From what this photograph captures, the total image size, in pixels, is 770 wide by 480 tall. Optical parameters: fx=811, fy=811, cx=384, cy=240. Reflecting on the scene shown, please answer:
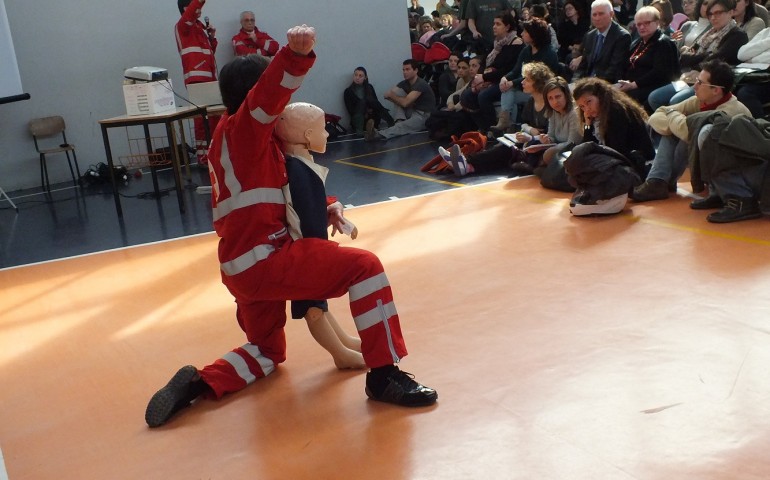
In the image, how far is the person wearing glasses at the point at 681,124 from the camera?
4984mm

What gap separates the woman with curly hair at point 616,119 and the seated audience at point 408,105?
17.5 feet

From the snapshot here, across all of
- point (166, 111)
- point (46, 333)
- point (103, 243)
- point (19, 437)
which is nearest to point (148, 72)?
point (166, 111)

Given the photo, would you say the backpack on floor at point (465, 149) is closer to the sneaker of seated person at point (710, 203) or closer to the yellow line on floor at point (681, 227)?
the yellow line on floor at point (681, 227)

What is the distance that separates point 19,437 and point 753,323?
2.77m

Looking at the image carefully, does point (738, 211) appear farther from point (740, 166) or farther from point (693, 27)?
Result: point (693, 27)

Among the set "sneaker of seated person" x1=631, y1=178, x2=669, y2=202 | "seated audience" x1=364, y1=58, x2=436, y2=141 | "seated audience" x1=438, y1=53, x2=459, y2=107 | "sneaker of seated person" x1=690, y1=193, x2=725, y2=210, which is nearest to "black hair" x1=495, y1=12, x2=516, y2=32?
"seated audience" x1=438, y1=53, x2=459, y2=107

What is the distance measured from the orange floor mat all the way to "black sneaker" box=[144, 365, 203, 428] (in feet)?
0.14

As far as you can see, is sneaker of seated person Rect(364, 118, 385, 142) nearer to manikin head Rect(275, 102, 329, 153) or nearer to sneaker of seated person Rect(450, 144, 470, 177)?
sneaker of seated person Rect(450, 144, 470, 177)

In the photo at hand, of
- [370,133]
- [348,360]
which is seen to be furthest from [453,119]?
[348,360]

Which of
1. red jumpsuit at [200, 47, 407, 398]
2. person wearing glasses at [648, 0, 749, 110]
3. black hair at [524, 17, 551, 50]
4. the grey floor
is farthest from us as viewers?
black hair at [524, 17, 551, 50]

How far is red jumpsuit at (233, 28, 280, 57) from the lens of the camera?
10.6m

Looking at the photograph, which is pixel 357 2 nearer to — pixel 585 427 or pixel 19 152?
pixel 19 152

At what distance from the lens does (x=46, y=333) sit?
4.09m

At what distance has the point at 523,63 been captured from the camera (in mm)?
8469
